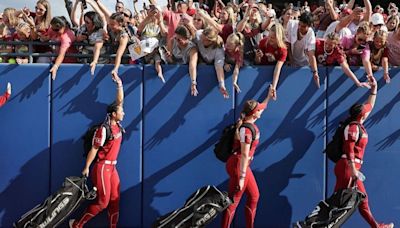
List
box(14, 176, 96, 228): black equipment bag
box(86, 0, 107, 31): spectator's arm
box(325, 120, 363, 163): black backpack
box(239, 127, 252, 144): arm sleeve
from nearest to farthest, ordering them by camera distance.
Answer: box(239, 127, 252, 144): arm sleeve < box(14, 176, 96, 228): black equipment bag < box(325, 120, 363, 163): black backpack < box(86, 0, 107, 31): spectator's arm

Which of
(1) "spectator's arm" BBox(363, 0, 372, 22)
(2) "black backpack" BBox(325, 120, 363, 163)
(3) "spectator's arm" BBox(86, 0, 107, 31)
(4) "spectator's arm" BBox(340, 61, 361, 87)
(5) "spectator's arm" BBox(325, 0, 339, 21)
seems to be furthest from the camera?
(5) "spectator's arm" BBox(325, 0, 339, 21)

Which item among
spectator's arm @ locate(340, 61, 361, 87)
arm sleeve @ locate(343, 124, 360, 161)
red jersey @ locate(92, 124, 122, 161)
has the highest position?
spectator's arm @ locate(340, 61, 361, 87)

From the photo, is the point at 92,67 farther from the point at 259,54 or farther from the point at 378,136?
the point at 378,136

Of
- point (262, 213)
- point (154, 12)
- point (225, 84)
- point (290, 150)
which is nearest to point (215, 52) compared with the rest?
point (225, 84)

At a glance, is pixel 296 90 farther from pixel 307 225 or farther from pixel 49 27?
pixel 49 27

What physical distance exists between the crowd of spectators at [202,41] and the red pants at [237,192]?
3.36ft

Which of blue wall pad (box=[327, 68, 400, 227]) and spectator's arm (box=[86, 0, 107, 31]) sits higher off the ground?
spectator's arm (box=[86, 0, 107, 31])

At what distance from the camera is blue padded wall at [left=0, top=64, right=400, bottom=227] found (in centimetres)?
689

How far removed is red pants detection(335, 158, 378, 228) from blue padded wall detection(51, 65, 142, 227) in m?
2.46

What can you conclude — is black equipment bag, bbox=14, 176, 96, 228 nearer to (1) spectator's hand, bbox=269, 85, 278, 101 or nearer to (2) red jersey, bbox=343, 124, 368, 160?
(1) spectator's hand, bbox=269, 85, 278, 101

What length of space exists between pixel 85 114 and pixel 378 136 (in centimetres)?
375

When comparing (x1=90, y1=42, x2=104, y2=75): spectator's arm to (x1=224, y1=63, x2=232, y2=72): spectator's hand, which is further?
(x1=224, y1=63, x2=232, y2=72): spectator's hand

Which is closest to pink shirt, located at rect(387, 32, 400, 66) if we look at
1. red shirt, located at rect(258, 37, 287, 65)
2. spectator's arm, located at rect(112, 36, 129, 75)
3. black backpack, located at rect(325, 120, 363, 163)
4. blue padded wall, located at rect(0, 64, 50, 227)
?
black backpack, located at rect(325, 120, 363, 163)

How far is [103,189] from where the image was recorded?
21.0 ft
